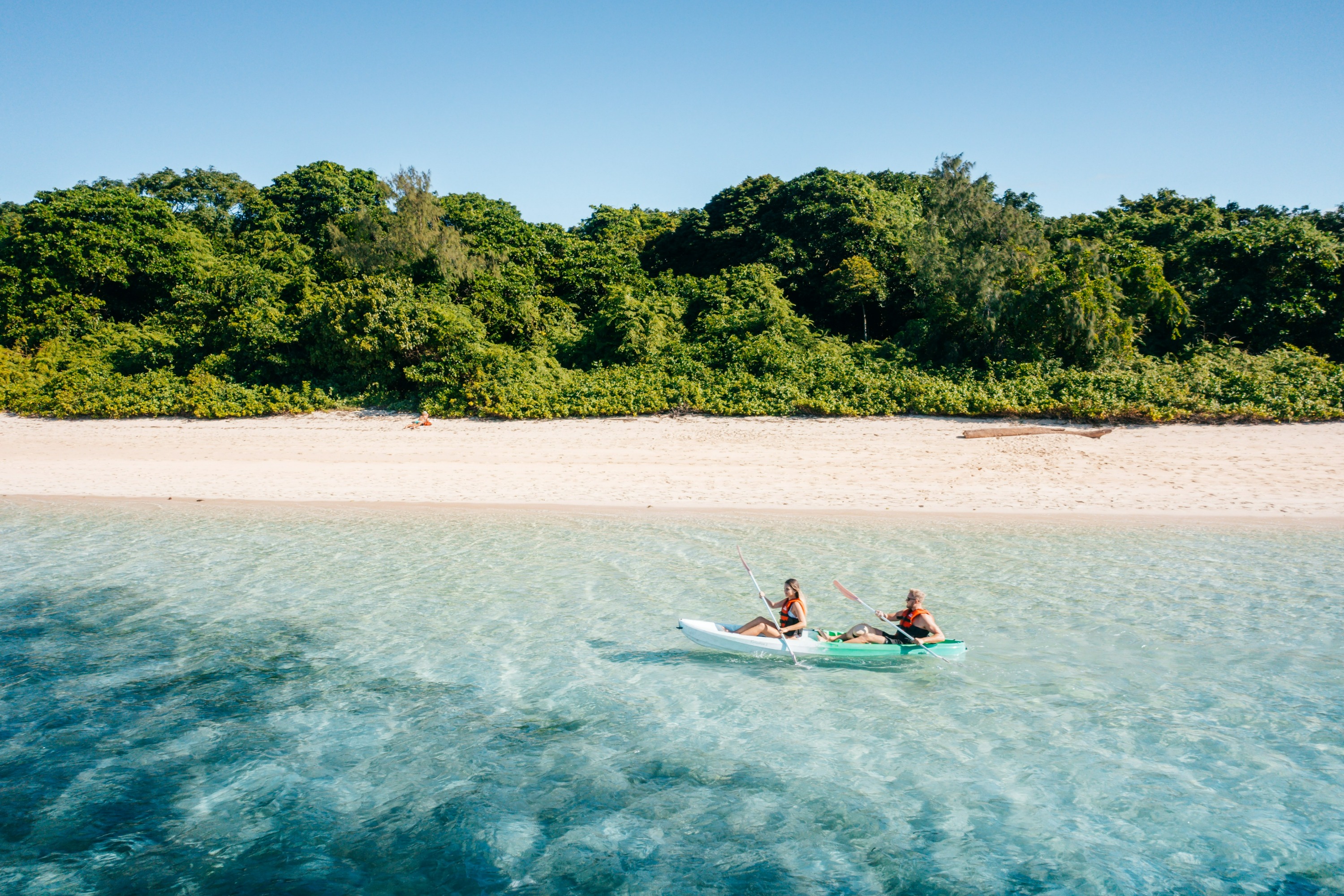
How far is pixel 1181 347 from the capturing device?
2544 centimetres

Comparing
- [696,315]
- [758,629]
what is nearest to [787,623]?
[758,629]

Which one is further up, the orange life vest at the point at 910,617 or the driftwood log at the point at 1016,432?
the driftwood log at the point at 1016,432

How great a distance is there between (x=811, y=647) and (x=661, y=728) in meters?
2.26

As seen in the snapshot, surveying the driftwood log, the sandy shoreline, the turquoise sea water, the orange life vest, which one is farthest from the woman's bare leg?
the driftwood log

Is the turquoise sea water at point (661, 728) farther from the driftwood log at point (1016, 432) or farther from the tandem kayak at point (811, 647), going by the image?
the driftwood log at point (1016, 432)

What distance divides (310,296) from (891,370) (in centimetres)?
1993

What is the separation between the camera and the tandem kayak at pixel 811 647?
9562 mm

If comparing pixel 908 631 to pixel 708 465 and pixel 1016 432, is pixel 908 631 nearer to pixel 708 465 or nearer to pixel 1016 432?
pixel 708 465

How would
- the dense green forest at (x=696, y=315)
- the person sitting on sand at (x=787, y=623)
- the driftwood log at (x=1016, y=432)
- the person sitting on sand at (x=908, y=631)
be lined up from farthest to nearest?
the dense green forest at (x=696, y=315)
the driftwood log at (x=1016, y=432)
the person sitting on sand at (x=787, y=623)
the person sitting on sand at (x=908, y=631)

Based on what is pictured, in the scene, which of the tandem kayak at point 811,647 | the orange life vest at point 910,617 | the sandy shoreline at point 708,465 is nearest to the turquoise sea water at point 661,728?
the tandem kayak at point 811,647

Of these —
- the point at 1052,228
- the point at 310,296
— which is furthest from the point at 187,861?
the point at 1052,228

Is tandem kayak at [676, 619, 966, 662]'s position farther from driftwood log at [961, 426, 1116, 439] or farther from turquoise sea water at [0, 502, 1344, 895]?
driftwood log at [961, 426, 1116, 439]

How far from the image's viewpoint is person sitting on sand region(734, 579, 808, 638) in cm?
976

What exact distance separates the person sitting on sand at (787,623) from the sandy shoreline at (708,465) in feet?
23.6
